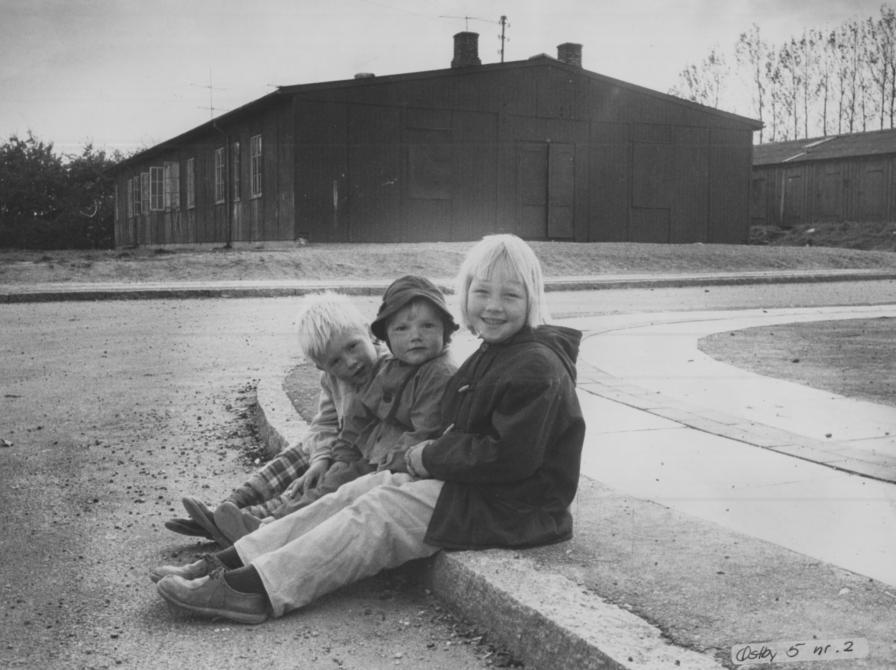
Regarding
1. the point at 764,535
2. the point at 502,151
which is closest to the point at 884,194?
the point at 502,151

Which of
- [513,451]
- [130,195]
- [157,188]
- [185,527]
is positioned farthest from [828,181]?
[513,451]

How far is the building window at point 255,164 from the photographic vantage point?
29.6 m

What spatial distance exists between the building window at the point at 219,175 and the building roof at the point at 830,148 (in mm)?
25206

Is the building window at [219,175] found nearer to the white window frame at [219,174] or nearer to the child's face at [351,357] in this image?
the white window frame at [219,174]

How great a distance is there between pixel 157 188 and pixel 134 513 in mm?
37512

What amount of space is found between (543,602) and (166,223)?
3879cm

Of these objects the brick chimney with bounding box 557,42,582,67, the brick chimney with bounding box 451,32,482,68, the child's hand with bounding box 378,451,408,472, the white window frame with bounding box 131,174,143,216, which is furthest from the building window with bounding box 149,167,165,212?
the child's hand with bounding box 378,451,408,472

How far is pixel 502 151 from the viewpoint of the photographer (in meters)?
29.8

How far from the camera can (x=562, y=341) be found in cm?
364

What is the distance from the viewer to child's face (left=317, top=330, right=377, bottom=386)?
440 cm

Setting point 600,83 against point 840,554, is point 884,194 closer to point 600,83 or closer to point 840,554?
point 600,83

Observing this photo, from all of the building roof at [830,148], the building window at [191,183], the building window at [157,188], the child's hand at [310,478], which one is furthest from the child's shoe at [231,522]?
the building roof at [830,148]

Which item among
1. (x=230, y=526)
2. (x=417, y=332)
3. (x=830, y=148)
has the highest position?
(x=830, y=148)

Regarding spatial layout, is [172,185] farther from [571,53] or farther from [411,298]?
[411,298]
